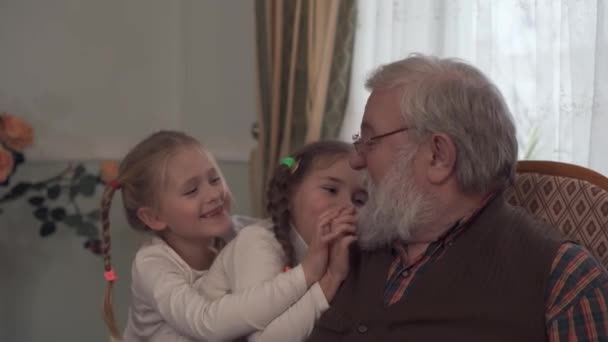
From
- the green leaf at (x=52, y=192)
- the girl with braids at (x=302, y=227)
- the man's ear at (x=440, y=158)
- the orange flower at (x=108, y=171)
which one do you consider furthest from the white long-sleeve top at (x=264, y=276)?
the green leaf at (x=52, y=192)

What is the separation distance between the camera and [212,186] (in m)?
2.12

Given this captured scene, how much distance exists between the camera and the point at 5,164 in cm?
294

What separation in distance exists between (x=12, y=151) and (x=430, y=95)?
6.73 ft

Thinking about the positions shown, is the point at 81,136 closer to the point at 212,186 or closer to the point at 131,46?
the point at 131,46

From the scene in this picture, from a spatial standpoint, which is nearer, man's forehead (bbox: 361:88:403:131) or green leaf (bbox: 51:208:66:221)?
man's forehead (bbox: 361:88:403:131)

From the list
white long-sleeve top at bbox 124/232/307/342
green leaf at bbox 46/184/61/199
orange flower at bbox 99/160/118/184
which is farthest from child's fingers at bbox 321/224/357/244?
green leaf at bbox 46/184/61/199

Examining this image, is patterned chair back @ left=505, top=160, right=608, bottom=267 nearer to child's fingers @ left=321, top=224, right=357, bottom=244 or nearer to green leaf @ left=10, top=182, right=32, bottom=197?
child's fingers @ left=321, top=224, right=357, bottom=244

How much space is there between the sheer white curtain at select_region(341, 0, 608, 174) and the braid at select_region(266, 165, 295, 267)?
0.36m

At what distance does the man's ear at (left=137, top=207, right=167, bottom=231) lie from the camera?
213cm

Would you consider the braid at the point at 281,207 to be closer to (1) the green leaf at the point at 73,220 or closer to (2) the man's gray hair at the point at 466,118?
(2) the man's gray hair at the point at 466,118

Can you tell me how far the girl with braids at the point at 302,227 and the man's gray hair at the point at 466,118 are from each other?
329 millimetres

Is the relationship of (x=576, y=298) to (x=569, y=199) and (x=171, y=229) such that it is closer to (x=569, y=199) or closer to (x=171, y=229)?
(x=569, y=199)

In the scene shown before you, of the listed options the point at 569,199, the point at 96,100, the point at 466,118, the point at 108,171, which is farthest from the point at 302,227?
the point at 96,100

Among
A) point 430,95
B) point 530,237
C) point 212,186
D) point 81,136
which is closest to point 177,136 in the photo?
point 212,186
